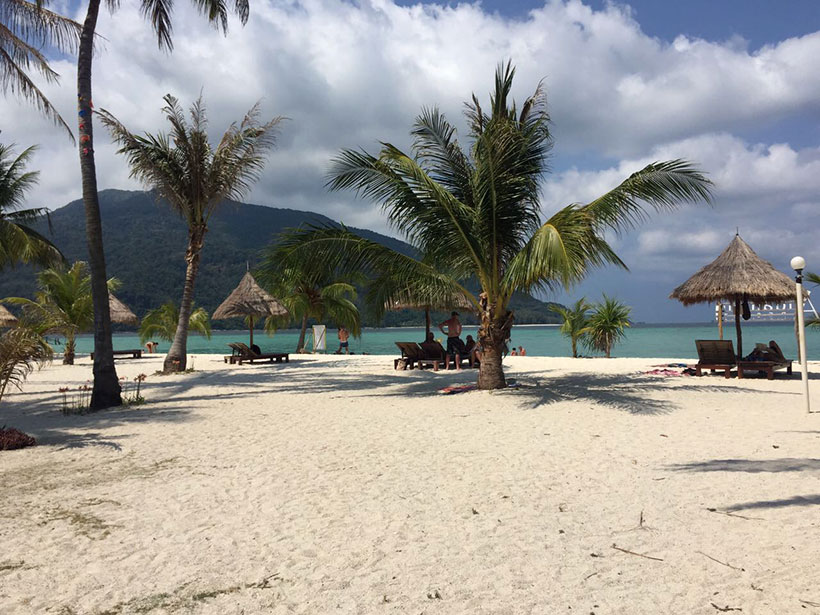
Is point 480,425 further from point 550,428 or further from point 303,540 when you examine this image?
point 303,540

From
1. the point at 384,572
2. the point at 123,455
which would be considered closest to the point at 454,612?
the point at 384,572

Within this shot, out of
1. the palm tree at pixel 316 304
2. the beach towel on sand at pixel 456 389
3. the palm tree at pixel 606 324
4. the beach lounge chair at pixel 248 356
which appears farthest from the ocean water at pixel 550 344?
the beach lounge chair at pixel 248 356

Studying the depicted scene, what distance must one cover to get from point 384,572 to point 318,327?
2164 cm


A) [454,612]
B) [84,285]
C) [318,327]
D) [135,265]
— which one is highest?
[135,265]

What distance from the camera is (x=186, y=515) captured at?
349 centimetres

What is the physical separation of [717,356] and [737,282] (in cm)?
185

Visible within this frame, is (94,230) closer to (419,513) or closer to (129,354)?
(419,513)

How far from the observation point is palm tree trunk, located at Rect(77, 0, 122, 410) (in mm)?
8539

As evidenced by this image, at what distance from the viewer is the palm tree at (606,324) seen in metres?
17.6

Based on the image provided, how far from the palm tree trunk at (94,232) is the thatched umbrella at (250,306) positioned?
10.8 m

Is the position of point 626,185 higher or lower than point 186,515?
higher

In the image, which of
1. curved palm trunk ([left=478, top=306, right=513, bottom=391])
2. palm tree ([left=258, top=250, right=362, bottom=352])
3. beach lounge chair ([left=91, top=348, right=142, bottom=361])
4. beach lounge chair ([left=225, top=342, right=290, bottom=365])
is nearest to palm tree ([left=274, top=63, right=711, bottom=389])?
curved palm trunk ([left=478, top=306, right=513, bottom=391])

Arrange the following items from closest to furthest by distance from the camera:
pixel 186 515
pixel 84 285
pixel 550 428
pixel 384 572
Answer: pixel 384 572
pixel 186 515
pixel 550 428
pixel 84 285

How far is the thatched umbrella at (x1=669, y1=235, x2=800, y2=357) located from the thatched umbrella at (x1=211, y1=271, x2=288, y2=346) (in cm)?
1315
